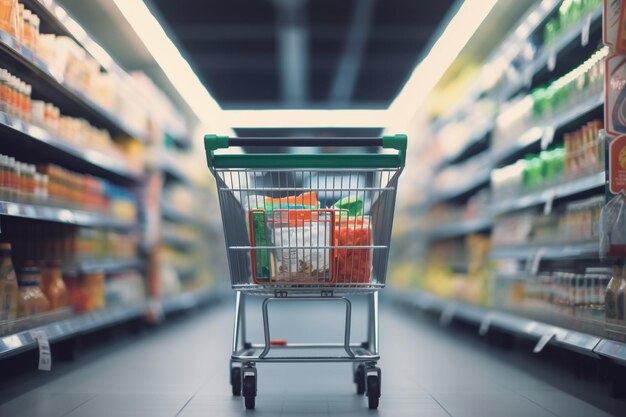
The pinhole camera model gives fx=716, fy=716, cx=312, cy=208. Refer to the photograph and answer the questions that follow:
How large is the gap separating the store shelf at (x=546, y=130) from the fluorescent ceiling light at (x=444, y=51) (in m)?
0.84

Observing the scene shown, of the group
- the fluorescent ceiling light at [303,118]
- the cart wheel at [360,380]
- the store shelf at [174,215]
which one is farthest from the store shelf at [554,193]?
the fluorescent ceiling light at [303,118]

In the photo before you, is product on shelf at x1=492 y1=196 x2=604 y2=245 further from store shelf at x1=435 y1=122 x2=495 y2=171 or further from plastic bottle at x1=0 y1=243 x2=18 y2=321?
plastic bottle at x1=0 y1=243 x2=18 y2=321

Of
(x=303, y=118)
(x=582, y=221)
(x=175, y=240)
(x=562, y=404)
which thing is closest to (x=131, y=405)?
(x=562, y=404)

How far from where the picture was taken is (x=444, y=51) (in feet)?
18.5

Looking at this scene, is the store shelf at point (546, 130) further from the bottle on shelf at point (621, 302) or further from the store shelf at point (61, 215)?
the store shelf at point (61, 215)

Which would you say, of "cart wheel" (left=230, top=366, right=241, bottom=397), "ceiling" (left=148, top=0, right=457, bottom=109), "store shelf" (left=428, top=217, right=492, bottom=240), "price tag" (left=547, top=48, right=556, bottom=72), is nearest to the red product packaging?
"cart wheel" (left=230, top=366, right=241, bottom=397)

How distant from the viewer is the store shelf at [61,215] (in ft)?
11.2

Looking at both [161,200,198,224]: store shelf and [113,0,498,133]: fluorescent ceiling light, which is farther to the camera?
[161,200,198,224]: store shelf

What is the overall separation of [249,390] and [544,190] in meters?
2.50

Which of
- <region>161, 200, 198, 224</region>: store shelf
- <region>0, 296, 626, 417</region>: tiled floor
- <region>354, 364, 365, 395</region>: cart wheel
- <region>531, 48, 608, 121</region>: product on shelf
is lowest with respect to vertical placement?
<region>0, 296, 626, 417</region>: tiled floor

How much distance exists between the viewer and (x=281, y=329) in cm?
699

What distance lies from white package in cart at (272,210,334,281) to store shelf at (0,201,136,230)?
52.5 inches

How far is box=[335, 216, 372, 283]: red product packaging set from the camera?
2855mm

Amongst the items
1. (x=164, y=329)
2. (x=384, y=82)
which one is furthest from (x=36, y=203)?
(x=384, y=82)
